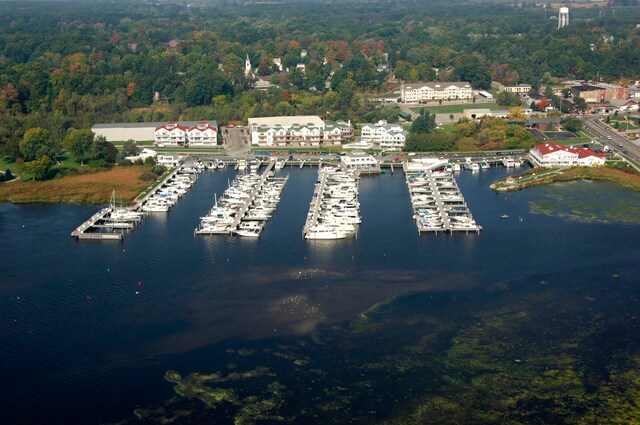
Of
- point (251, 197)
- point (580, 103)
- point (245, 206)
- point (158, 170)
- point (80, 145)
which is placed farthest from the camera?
point (580, 103)

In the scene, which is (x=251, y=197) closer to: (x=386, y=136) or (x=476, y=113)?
(x=386, y=136)

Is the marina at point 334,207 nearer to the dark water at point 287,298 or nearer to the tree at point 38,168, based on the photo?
the dark water at point 287,298

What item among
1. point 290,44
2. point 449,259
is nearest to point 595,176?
point 449,259

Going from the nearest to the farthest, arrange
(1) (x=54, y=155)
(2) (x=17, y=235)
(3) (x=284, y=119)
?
(2) (x=17, y=235), (1) (x=54, y=155), (3) (x=284, y=119)

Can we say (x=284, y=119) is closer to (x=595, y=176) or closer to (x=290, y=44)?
(x=595, y=176)

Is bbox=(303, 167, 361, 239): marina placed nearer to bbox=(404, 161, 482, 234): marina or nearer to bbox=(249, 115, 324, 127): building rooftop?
bbox=(404, 161, 482, 234): marina

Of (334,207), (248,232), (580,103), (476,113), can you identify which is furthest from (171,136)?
(580,103)

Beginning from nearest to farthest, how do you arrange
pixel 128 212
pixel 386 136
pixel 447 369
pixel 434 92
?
pixel 447 369, pixel 128 212, pixel 386 136, pixel 434 92
